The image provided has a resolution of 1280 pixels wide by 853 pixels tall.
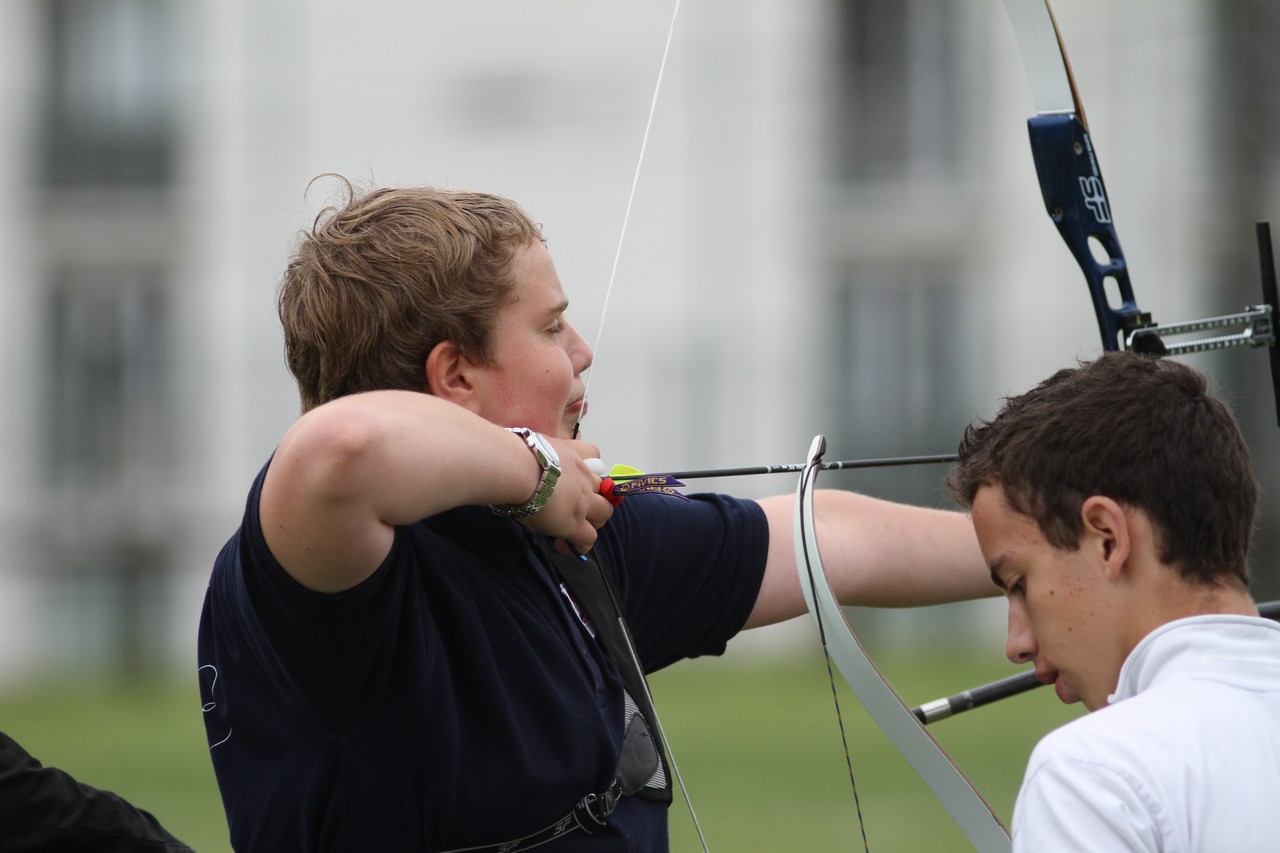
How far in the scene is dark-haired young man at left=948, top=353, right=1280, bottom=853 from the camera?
107 centimetres

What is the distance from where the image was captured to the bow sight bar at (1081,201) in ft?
6.28

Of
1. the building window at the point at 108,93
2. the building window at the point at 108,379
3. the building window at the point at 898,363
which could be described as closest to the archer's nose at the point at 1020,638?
the building window at the point at 898,363

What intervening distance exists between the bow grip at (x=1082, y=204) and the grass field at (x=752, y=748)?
369 cm

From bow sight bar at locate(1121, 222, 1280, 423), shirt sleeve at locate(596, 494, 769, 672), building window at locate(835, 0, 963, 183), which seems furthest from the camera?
building window at locate(835, 0, 963, 183)


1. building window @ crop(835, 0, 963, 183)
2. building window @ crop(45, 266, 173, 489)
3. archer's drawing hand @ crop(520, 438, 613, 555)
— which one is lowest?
archer's drawing hand @ crop(520, 438, 613, 555)

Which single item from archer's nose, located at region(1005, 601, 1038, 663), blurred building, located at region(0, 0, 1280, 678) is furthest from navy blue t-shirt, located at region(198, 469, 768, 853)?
blurred building, located at region(0, 0, 1280, 678)

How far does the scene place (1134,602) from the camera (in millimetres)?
1210

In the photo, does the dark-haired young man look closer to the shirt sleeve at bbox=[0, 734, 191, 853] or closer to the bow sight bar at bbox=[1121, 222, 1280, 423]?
the bow sight bar at bbox=[1121, 222, 1280, 423]

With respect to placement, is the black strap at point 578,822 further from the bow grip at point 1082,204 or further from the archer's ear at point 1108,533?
the bow grip at point 1082,204

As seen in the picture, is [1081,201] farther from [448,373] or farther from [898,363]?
[898,363]

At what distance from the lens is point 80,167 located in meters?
12.0

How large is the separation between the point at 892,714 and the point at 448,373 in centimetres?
52

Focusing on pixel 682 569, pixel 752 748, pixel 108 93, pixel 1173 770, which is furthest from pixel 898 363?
pixel 1173 770

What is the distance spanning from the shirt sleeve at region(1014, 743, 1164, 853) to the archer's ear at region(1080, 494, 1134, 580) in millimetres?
185
